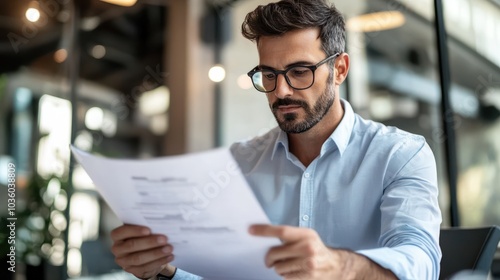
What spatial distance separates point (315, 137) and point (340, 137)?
0.07 meters

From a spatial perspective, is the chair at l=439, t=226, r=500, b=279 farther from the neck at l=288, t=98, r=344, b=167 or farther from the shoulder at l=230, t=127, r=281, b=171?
the shoulder at l=230, t=127, r=281, b=171

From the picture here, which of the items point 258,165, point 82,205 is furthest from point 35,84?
point 258,165

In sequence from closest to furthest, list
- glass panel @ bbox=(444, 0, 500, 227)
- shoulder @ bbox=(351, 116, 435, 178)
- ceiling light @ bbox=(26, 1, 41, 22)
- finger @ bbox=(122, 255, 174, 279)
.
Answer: finger @ bbox=(122, 255, 174, 279) → shoulder @ bbox=(351, 116, 435, 178) → glass panel @ bbox=(444, 0, 500, 227) → ceiling light @ bbox=(26, 1, 41, 22)

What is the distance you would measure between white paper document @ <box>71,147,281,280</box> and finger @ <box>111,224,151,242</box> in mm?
11

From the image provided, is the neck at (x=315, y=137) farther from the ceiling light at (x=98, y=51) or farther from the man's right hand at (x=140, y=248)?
the ceiling light at (x=98, y=51)

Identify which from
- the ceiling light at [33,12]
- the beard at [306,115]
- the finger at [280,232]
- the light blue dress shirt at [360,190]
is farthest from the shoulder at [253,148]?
the ceiling light at [33,12]

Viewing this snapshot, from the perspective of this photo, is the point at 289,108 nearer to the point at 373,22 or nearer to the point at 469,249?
the point at 469,249

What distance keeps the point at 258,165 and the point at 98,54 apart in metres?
5.11

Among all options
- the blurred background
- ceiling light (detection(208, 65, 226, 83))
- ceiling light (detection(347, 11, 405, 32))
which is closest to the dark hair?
the blurred background

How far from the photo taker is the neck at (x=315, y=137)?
1.48 meters

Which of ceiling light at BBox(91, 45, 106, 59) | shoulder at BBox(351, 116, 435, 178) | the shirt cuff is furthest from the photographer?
ceiling light at BBox(91, 45, 106, 59)

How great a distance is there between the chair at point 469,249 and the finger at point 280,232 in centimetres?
62

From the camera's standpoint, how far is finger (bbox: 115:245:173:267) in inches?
42.3

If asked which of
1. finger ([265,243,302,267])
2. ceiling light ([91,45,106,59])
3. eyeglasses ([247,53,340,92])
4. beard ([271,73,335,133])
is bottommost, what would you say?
finger ([265,243,302,267])
